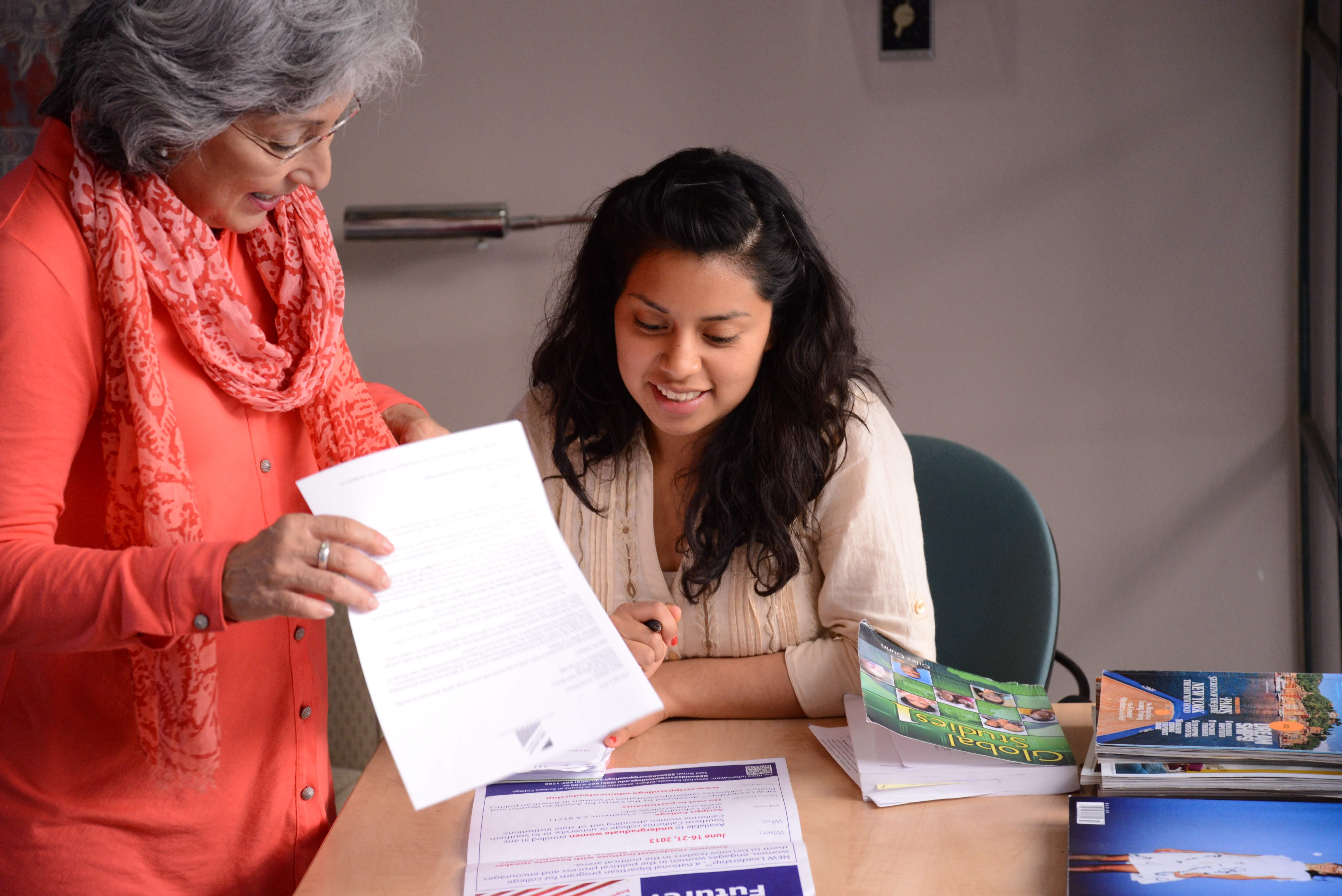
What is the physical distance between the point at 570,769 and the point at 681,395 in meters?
0.49

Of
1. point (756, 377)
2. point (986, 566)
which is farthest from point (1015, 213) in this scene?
point (756, 377)

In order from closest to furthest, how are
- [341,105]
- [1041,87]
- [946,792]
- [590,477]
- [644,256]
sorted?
[341,105]
[946,792]
[644,256]
[590,477]
[1041,87]

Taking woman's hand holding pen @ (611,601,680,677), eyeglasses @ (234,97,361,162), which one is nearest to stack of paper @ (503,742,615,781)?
woman's hand holding pen @ (611,601,680,677)

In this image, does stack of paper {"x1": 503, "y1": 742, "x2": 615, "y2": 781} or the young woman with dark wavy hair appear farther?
the young woman with dark wavy hair

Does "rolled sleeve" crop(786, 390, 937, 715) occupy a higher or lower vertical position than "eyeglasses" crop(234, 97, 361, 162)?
lower

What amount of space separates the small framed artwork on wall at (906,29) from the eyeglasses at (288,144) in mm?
1717

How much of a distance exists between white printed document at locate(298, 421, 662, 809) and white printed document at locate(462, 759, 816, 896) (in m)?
0.22

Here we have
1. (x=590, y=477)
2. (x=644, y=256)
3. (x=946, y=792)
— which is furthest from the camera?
(x=590, y=477)

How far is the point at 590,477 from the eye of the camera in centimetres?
161

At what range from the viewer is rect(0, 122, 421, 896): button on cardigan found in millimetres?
954

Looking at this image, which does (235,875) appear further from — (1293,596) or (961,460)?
(1293,596)

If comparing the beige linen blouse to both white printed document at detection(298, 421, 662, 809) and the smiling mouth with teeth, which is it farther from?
white printed document at detection(298, 421, 662, 809)

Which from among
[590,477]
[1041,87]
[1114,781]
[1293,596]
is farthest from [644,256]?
[1293,596]

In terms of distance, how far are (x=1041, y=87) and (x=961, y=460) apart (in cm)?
112
